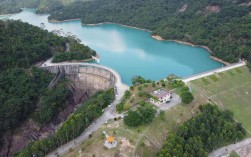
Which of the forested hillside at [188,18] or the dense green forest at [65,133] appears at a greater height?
the forested hillside at [188,18]

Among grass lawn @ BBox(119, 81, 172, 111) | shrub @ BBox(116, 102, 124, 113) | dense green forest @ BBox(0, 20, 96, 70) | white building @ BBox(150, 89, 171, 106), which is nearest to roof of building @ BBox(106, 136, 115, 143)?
shrub @ BBox(116, 102, 124, 113)

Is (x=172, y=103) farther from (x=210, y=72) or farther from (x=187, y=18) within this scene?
(x=187, y=18)

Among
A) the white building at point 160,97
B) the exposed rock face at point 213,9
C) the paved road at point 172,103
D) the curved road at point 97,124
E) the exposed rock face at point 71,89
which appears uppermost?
the exposed rock face at point 213,9

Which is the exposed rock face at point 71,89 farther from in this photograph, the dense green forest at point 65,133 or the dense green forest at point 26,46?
the dense green forest at point 65,133

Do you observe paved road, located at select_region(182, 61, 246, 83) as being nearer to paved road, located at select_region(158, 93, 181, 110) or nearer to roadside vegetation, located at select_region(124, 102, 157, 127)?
paved road, located at select_region(158, 93, 181, 110)

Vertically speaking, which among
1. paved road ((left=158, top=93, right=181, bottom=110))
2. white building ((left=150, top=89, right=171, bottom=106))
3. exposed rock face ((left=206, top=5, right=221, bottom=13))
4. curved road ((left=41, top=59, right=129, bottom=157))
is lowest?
curved road ((left=41, top=59, right=129, bottom=157))

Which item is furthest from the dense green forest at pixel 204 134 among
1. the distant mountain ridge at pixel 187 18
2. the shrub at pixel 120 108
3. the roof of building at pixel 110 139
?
the distant mountain ridge at pixel 187 18
